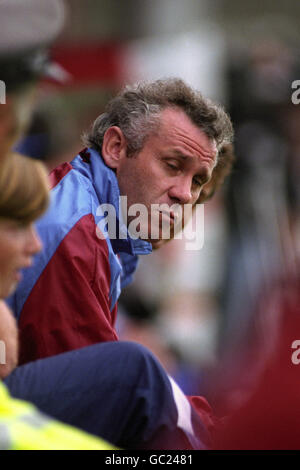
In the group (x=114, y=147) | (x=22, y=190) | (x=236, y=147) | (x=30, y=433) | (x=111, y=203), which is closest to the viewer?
(x=30, y=433)

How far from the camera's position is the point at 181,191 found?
3.51 meters

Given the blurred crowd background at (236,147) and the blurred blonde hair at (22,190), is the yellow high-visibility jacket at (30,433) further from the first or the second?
the blurred crowd background at (236,147)

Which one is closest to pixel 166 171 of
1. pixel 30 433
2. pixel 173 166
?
pixel 173 166

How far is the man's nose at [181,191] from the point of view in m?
3.50

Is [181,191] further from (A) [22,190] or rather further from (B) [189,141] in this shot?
(A) [22,190]

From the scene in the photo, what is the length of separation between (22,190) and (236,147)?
10.6 ft

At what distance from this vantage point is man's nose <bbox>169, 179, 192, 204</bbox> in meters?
3.50

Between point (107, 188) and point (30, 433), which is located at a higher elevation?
point (107, 188)

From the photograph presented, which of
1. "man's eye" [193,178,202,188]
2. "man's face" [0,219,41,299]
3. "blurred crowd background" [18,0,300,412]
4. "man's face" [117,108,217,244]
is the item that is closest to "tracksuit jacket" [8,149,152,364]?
"man's face" [117,108,217,244]

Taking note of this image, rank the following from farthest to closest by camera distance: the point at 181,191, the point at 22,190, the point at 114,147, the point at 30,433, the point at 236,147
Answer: the point at 236,147
the point at 114,147
the point at 181,191
the point at 22,190
the point at 30,433

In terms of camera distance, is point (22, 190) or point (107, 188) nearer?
point (22, 190)

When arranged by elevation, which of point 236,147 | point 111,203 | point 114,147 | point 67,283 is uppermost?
point 236,147

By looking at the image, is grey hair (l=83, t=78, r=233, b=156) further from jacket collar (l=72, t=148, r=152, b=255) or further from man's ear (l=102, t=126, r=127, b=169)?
jacket collar (l=72, t=148, r=152, b=255)

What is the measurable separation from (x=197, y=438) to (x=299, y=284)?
0.73 meters
